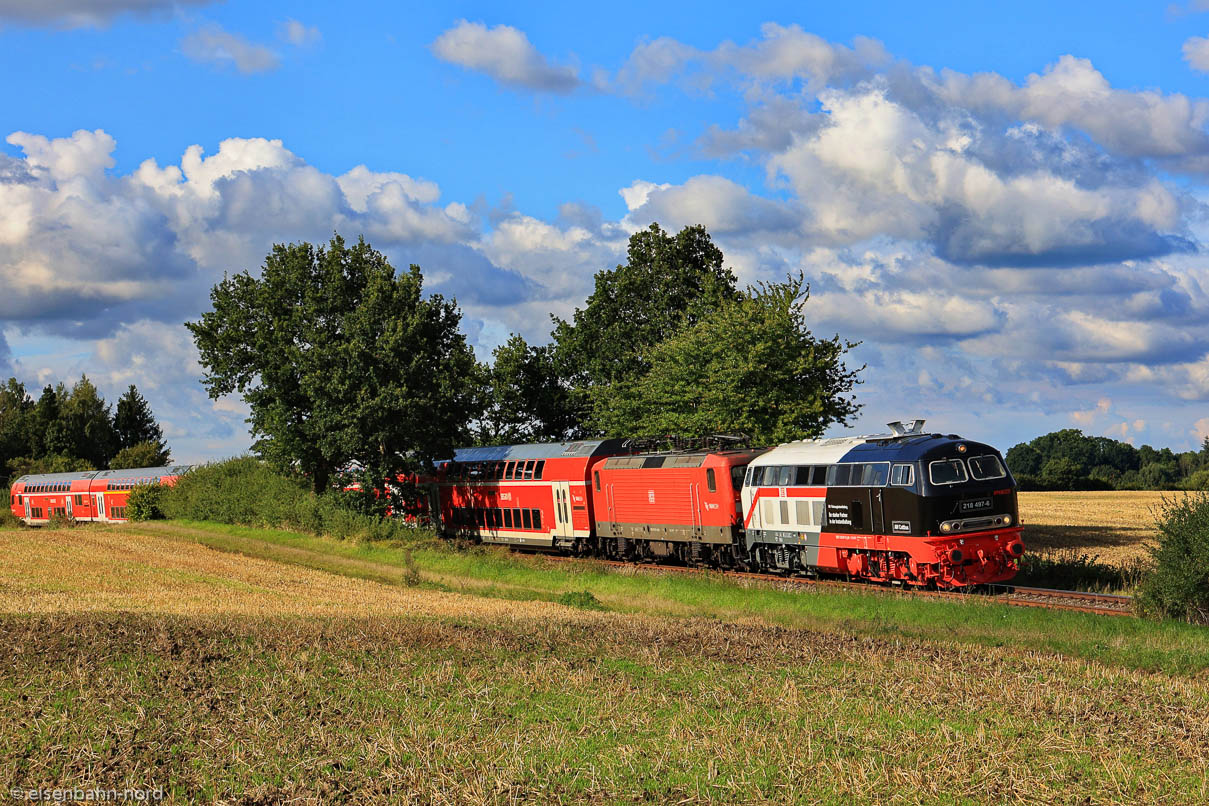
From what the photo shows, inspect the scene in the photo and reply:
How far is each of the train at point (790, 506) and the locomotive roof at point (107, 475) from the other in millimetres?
43983

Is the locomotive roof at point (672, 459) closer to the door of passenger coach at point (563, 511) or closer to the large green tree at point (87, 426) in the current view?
the door of passenger coach at point (563, 511)

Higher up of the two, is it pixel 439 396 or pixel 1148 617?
pixel 439 396

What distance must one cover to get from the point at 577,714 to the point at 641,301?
59677mm

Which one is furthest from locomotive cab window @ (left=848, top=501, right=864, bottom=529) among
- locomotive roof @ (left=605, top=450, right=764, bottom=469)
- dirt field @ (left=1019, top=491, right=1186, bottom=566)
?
dirt field @ (left=1019, top=491, right=1186, bottom=566)

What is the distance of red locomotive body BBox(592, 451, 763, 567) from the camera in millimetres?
37147

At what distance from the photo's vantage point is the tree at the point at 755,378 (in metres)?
50.1

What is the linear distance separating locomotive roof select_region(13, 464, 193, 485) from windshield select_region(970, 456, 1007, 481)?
220 ft

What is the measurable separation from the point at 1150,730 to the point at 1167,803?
3.03 meters

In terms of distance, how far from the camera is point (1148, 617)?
24203 mm

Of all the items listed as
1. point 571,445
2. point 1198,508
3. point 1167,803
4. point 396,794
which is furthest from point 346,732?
point 571,445

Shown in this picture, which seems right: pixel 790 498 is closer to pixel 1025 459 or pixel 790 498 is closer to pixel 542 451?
pixel 542 451

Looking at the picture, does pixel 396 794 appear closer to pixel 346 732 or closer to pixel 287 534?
pixel 346 732

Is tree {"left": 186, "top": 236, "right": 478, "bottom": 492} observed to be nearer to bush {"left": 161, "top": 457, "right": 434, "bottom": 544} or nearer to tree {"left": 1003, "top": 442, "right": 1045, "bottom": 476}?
bush {"left": 161, "top": 457, "right": 434, "bottom": 544}

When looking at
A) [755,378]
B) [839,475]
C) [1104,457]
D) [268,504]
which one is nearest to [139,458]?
[268,504]
